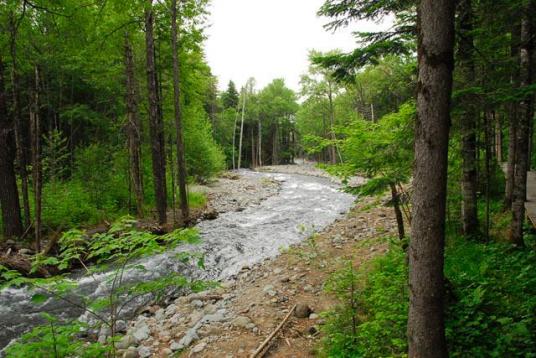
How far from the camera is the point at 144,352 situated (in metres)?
5.28

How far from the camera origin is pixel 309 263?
7.95 meters

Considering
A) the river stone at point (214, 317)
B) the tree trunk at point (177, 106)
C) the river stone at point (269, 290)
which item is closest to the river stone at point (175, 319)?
the river stone at point (214, 317)

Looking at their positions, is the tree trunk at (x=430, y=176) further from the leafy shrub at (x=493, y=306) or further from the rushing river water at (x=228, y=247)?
the rushing river water at (x=228, y=247)

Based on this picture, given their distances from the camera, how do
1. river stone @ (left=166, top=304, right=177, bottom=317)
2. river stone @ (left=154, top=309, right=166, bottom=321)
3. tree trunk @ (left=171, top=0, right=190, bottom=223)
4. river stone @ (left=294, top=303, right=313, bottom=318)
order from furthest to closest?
tree trunk @ (left=171, top=0, right=190, bottom=223) → river stone @ (left=166, top=304, right=177, bottom=317) → river stone @ (left=154, top=309, right=166, bottom=321) → river stone @ (left=294, top=303, right=313, bottom=318)

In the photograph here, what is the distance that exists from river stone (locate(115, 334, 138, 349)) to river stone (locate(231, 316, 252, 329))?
70.4 inches

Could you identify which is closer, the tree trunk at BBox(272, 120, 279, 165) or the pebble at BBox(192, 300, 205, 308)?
the pebble at BBox(192, 300, 205, 308)

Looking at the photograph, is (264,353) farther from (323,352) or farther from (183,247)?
(183,247)

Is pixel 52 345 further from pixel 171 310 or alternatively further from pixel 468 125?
pixel 468 125

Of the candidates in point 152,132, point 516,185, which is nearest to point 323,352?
point 516,185

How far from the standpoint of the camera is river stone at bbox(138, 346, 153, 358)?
17.1 ft

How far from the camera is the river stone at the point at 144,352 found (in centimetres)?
520

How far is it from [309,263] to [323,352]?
3.63 m

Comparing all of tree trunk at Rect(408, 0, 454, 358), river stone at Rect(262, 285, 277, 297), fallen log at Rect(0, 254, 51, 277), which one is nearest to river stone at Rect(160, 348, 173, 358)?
river stone at Rect(262, 285, 277, 297)

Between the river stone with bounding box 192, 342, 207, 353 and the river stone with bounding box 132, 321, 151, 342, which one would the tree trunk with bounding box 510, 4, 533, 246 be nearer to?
the river stone with bounding box 192, 342, 207, 353
